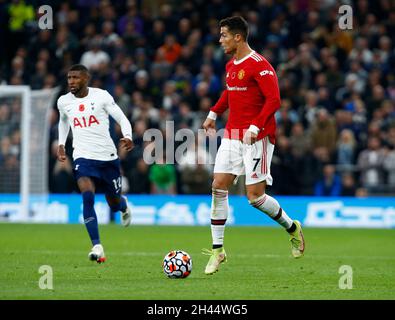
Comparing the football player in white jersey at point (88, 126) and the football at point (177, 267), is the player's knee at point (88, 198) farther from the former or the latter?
the football at point (177, 267)

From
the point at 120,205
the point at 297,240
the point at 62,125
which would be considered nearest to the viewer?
the point at 297,240

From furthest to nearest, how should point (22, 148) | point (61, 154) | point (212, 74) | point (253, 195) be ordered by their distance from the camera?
point (212, 74) < point (22, 148) < point (61, 154) < point (253, 195)

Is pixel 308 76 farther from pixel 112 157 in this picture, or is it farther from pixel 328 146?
pixel 112 157

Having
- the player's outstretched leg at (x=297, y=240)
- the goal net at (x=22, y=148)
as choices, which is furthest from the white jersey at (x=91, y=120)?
the goal net at (x=22, y=148)

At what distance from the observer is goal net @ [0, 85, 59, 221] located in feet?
69.1

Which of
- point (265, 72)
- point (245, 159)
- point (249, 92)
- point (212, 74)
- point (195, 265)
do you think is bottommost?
point (195, 265)

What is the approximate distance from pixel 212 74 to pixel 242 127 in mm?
12557

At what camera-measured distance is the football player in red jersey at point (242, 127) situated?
35.5ft

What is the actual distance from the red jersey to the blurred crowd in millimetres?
9448

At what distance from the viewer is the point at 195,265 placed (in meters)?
11.7

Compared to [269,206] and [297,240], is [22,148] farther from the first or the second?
[269,206]

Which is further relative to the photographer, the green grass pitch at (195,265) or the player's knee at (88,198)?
the player's knee at (88,198)

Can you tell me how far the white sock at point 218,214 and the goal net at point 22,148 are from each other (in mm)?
10655

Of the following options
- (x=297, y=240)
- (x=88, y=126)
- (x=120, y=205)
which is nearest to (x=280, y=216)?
Answer: (x=297, y=240)
